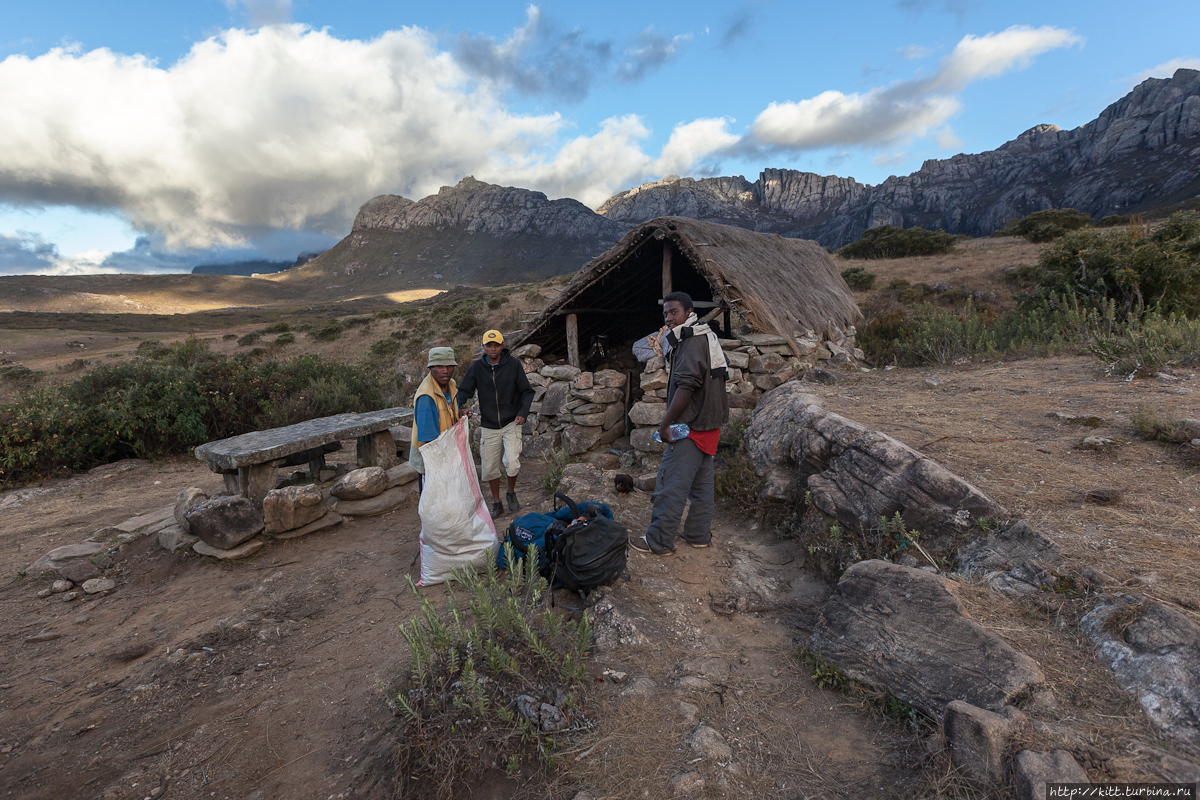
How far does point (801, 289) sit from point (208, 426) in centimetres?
1070

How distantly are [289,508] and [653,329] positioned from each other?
23.2 ft

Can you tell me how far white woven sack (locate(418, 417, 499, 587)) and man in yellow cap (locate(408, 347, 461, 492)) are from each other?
0.18 m

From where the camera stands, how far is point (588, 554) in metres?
3.44

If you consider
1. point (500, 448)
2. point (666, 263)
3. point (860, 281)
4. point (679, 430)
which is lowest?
point (500, 448)

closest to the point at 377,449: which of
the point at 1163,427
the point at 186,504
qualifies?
the point at 186,504

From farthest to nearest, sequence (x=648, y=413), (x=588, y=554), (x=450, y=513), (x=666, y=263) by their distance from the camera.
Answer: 1. (x=666, y=263)
2. (x=648, y=413)
3. (x=450, y=513)
4. (x=588, y=554)

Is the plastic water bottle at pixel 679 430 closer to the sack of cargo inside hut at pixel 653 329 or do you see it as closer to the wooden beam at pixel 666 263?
the sack of cargo inside hut at pixel 653 329

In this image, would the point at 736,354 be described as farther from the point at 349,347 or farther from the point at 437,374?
the point at 349,347

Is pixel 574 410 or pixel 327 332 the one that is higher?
pixel 327 332

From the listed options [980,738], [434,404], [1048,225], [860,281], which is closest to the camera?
[980,738]

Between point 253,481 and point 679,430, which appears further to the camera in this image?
point 253,481

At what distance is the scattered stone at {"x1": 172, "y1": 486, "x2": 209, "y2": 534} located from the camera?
16.6ft

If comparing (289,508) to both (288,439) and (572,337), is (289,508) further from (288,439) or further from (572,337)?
(572,337)

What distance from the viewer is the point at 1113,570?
250 centimetres
